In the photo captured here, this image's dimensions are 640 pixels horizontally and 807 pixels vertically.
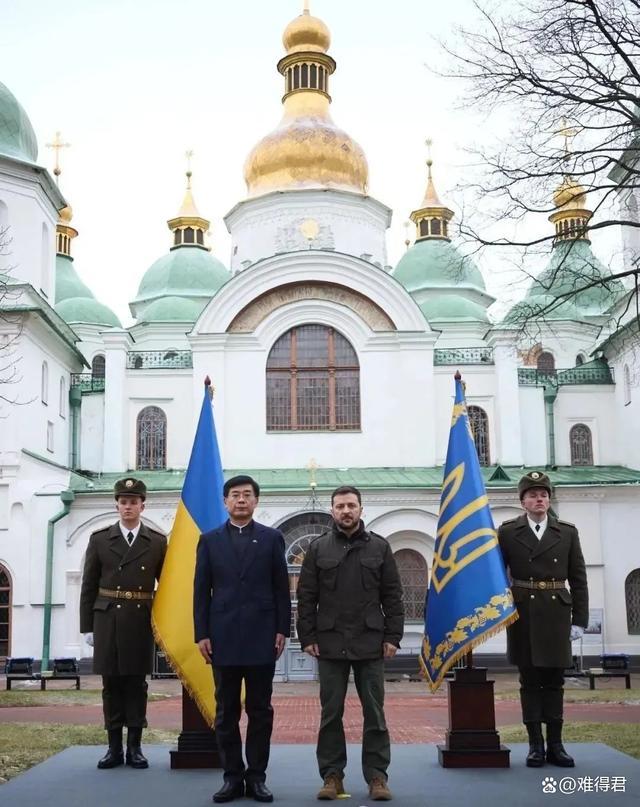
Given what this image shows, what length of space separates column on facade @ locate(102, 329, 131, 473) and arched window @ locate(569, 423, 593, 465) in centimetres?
1251

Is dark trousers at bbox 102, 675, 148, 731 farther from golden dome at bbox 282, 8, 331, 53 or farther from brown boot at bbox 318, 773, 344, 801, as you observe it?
golden dome at bbox 282, 8, 331, 53

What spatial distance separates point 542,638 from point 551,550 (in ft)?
2.20

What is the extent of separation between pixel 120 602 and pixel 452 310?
32.0m

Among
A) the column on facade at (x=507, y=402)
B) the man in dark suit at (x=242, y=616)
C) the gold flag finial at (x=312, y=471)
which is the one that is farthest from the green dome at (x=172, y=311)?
the man in dark suit at (x=242, y=616)

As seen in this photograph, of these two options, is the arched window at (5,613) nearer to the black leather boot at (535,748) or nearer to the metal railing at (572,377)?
the metal railing at (572,377)

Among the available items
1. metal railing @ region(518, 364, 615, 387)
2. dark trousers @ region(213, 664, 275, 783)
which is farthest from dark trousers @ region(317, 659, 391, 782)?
metal railing @ region(518, 364, 615, 387)

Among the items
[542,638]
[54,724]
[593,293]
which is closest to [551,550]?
[542,638]

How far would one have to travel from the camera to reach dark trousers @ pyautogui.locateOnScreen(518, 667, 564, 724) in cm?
803

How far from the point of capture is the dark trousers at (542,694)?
8031 millimetres

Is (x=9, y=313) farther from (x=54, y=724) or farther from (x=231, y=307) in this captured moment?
(x=54, y=724)

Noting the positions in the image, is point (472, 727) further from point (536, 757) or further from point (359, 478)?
point (359, 478)

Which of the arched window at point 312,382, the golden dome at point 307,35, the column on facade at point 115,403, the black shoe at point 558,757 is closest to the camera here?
the black shoe at point 558,757

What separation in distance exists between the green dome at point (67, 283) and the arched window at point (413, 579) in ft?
74.3

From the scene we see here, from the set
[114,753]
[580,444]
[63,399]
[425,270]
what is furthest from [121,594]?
[425,270]
